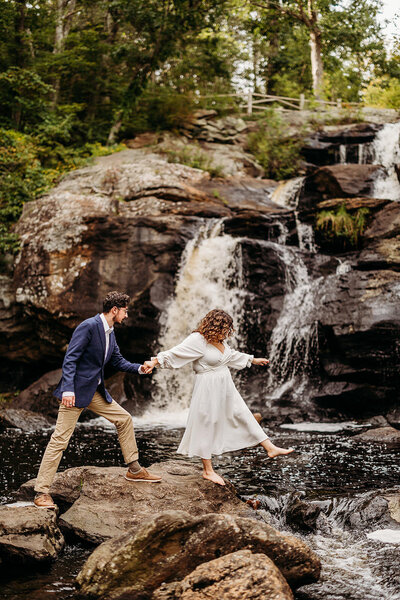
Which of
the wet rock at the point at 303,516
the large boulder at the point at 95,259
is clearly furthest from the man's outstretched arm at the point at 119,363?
the large boulder at the point at 95,259

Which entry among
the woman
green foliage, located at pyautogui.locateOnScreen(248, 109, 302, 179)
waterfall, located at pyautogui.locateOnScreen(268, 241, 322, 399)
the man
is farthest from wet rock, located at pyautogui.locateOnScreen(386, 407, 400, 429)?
green foliage, located at pyautogui.locateOnScreen(248, 109, 302, 179)

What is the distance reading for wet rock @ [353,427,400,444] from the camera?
10258 millimetres

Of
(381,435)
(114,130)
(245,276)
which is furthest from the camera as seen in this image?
(114,130)

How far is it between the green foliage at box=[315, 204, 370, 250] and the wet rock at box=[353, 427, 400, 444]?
662 centimetres

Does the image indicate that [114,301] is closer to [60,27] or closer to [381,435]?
[381,435]

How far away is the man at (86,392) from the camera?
5.80 m

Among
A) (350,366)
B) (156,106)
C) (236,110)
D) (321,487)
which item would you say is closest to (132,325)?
(350,366)

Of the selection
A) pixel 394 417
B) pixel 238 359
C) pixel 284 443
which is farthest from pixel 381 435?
pixel 238 359

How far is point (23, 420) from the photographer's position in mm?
12406

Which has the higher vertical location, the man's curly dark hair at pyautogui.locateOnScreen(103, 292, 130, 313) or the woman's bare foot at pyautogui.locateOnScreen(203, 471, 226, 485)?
the man's curly dark hair at pyautogui.locateOnScreen(103, 292, 130, 313)

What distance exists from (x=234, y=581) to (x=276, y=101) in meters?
29.0

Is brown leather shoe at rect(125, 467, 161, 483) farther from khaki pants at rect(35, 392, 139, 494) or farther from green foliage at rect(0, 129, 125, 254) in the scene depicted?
green foliage at rect(0, 129, 125, 254)

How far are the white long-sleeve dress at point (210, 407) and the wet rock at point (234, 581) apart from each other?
6.39 feet

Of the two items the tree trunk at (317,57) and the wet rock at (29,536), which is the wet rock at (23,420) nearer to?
the wet rock at (29,536)
